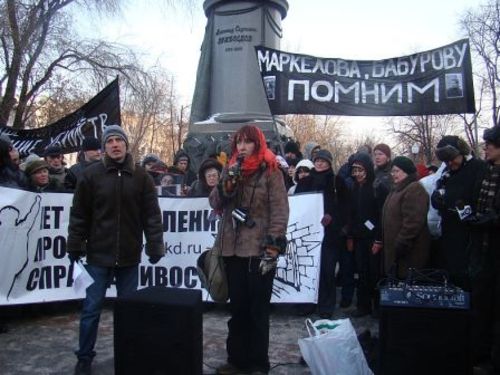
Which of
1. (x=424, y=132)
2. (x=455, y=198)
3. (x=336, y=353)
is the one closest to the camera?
(x=336, y=353)

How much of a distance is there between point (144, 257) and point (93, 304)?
2046mm

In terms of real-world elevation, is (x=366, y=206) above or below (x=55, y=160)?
below

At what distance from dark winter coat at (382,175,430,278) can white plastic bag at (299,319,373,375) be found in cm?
163

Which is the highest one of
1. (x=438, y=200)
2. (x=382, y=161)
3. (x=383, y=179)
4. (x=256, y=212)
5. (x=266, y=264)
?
(x=382, y=161)

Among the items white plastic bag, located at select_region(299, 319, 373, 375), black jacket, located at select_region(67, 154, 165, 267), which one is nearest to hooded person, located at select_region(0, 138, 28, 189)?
black jacket, located at select_region(67, 154, 165, 267)

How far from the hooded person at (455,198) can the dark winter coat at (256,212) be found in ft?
5.40

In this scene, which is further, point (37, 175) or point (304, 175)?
point (304, 175)

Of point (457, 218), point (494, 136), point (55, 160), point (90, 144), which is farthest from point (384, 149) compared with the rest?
point (55, 160)

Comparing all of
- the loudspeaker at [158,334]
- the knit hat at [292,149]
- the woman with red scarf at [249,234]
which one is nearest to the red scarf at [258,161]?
the woman with red scarf at [249,234]

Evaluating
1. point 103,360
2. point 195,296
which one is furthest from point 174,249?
point 195,296

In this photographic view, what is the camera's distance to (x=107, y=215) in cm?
417

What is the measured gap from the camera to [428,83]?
6797 millimetres

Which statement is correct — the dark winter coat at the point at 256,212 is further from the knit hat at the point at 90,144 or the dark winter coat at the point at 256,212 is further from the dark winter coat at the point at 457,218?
the knit hat at the point at 90,144

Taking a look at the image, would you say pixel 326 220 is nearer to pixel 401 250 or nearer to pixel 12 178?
pixel 401 250
